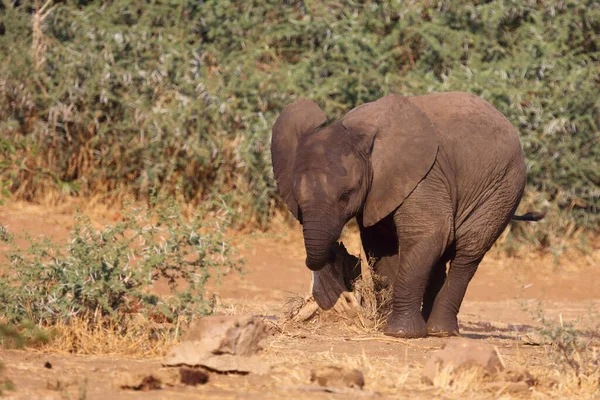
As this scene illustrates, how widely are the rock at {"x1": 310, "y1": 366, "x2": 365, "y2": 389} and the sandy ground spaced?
0.07 meters

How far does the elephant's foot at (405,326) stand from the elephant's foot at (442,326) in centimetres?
37

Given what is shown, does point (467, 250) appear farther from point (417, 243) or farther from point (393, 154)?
→ point (393, 154)

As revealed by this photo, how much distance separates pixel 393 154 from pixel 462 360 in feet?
7.94

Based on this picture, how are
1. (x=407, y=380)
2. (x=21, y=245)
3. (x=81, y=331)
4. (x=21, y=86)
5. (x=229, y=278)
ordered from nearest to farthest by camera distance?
1. (x=407, y=380)
2. (x=81, y=331)
3. (x=21, y=245)
4. (x=229, y=278)
5. (x=21, y=86)

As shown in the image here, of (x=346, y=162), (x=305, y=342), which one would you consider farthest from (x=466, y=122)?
(x=305, y=342)

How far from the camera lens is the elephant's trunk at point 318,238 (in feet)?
24.6

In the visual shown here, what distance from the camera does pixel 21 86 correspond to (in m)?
14.2

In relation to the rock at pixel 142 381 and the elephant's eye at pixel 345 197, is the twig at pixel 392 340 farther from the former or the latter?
the rock at pixel 142 381

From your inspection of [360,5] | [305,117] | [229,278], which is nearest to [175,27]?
[360,5]

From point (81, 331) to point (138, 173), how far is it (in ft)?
27.8

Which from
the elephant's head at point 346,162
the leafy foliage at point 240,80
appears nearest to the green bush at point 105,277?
the elephant's head at point 346,162

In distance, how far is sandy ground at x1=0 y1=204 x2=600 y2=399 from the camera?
5.44 m

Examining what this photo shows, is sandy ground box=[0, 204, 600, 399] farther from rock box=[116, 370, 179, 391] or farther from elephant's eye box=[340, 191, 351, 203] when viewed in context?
elephant's eye box=[340, 191, 351, 203]

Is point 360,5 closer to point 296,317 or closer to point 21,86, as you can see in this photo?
point 21,86
